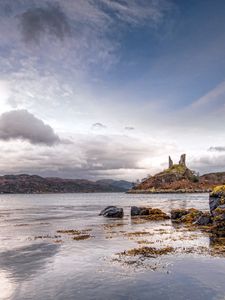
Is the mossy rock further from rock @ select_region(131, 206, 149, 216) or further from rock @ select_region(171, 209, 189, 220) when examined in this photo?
rock @ select_region(131, 206, 149, 216)

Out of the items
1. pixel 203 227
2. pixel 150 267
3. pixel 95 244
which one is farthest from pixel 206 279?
pixel 203 227

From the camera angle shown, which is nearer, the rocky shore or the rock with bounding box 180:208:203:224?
the rocky shore

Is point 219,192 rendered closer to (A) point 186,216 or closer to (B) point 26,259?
(A) point 186,216

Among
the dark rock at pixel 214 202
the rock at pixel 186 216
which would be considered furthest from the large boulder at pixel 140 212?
the dark rock at pixel 214 202

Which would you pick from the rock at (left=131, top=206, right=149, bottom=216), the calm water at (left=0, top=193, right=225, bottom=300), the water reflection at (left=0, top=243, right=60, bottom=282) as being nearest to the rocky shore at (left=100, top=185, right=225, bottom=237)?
the rock at (left=131, top=206, right=149, bottom=216)

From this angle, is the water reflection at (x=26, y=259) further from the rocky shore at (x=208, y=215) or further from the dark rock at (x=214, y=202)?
the dark rock at (x=214, y=202)

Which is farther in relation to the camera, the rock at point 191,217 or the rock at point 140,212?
the rock at point 140,212

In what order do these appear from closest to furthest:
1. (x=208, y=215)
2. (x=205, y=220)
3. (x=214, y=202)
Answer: (x=205, y=220), (x=208, y=215), (x=214, y=202)

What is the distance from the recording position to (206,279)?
19.3 m

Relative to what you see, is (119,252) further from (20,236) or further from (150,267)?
(20,236)

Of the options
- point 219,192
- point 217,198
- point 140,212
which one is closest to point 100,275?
point 217,198

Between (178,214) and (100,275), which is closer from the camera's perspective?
(100,275)

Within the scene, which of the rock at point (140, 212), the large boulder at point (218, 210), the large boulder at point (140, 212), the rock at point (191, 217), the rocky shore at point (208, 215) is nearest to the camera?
the large boulder at point (218, 210)

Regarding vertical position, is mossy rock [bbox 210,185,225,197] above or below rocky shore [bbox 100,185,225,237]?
above
